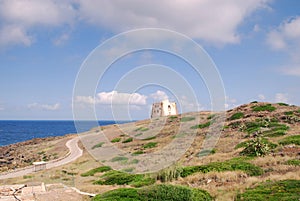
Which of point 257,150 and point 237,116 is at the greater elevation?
point 237,116

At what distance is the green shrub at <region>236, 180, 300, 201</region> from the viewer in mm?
11273

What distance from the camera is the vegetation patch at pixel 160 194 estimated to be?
1215 centimetres

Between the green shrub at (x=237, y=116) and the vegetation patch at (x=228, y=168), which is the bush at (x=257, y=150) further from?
the green shrub at (x=237, y=116)

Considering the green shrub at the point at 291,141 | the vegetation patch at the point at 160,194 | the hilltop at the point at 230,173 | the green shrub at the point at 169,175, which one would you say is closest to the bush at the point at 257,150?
the hilltop at the point at 230,173

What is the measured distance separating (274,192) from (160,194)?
179 inches

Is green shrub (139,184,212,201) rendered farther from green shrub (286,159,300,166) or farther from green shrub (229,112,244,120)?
green shrub (229,112,244,120)

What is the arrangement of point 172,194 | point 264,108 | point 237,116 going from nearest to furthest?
point 172,194 < point 237,116 < point 264,108

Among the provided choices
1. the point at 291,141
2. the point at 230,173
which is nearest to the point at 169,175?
the point at 230,173

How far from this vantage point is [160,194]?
1270 cm

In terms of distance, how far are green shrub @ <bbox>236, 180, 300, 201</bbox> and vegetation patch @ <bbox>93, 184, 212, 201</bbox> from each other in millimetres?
1600

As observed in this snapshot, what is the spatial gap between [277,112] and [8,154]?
2042 inches

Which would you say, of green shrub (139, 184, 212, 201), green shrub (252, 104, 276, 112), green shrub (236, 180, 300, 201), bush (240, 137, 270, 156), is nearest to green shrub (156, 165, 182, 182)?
green shrub (139, 184, 212, 201)

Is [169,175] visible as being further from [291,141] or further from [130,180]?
[291,141]

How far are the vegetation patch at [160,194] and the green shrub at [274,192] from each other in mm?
1600
